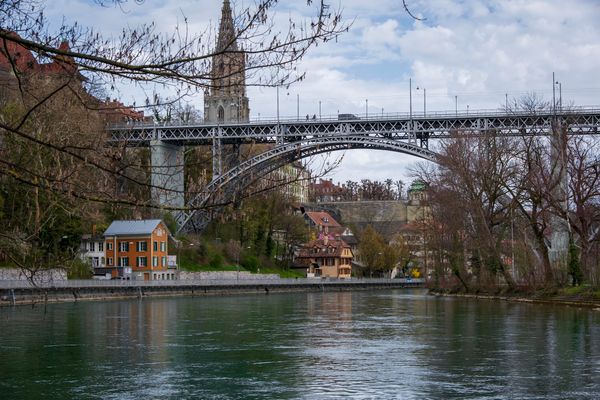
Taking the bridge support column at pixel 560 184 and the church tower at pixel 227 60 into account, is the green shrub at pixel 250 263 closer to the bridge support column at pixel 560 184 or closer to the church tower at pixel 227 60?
the bridge support column at pixel 560 184

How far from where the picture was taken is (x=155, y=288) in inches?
2499

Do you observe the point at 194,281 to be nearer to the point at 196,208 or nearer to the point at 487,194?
the point at 487,194

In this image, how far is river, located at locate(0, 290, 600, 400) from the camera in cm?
1731

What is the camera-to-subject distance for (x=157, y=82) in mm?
9914

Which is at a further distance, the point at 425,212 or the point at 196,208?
the point at 425,212

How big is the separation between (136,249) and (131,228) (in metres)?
1.65

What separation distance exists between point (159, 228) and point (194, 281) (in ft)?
23.2

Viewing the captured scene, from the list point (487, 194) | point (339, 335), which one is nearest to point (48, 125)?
point (339, 335)

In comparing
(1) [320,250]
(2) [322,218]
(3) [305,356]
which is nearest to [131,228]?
(1) [320,250]

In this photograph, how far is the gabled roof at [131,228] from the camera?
232ft

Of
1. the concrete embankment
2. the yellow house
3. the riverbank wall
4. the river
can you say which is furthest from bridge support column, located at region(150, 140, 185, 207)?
the yellow house

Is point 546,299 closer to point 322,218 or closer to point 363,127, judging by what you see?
point 363,127

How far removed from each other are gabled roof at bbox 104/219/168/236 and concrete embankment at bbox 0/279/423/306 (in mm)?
6396

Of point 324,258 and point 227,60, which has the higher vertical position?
point 227,60
